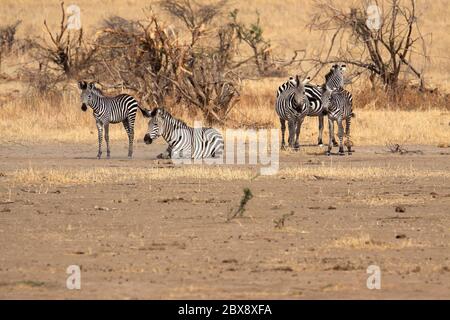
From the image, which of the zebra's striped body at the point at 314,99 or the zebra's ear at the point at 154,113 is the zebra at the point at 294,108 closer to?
the zebra's striped body at the point at 314,99

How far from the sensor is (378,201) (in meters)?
13.4

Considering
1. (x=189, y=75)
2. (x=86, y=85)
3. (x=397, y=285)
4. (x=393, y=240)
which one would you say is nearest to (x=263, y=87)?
(x=189, y=75)

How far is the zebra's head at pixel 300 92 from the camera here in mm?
21219

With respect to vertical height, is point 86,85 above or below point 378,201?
above

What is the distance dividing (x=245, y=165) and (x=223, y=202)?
4819mm

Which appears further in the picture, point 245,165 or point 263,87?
point 263,87

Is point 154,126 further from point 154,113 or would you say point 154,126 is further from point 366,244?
point 366,244

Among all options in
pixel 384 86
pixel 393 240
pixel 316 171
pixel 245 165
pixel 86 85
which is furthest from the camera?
pixel 384 86

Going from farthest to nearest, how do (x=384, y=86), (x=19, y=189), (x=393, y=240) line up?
1. (x=384, y=86)
2. (x=19, y=189)
3. (x=393, y=240)

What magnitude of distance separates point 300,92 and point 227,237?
1087 cm

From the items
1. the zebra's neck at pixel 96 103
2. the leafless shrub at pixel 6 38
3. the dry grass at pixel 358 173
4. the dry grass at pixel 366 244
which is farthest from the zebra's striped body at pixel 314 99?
the leafless shrub at pixel 6 38

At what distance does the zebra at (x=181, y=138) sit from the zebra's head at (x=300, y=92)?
8.18 ft

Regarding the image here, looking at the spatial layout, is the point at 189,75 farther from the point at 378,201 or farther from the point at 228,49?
the point at 378,201

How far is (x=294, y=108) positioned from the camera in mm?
21234
